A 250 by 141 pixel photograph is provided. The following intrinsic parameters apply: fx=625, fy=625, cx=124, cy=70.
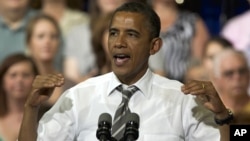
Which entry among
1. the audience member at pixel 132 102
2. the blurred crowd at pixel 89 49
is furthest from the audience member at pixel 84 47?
the audience member at pixel 132 102

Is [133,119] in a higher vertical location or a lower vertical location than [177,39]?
lower

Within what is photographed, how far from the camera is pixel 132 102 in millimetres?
1545

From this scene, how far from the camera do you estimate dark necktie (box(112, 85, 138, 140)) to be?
1.39m

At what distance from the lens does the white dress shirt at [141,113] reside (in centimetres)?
152

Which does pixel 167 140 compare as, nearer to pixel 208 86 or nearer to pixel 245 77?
pixel 208 86

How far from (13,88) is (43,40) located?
0.22 m

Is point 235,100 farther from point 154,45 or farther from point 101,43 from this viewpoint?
point 154,45

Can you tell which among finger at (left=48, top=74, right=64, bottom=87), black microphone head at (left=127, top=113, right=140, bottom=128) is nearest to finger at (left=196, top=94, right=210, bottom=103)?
black microphone head at (left=127, top=113, right=140, bottom=128)

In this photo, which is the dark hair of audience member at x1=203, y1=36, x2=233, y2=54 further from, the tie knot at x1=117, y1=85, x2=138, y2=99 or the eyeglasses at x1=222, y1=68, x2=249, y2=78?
the tie knot at x1=117, y1=85, x2=138, y2=99

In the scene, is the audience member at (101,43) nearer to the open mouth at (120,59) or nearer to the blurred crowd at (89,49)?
the blurred crowd at (89,49)

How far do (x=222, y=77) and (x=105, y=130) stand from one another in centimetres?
127

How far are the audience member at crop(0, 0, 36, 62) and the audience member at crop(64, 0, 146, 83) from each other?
184 millimetres

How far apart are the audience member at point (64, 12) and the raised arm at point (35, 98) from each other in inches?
40.0

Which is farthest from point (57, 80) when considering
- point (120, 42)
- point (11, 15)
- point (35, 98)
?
point (11, 15)
